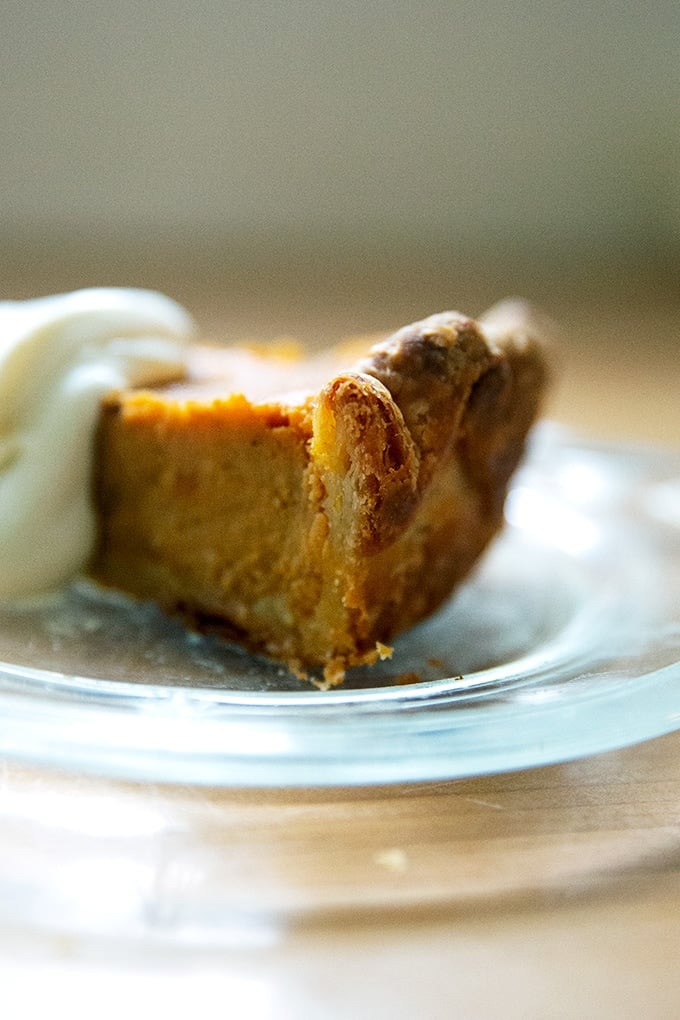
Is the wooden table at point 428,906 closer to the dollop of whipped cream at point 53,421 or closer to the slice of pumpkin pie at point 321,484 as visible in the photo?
the slice of pumpkin pie at point 321,484

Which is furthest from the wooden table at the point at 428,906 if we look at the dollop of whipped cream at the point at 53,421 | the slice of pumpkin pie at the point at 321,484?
the dollop of whipped cream at the point at 53,421

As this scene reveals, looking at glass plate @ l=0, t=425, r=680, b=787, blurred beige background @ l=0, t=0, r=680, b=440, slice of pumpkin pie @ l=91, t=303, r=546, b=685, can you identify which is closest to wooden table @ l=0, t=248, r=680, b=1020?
glass plate @ l=0, t=425, r=680, b=787

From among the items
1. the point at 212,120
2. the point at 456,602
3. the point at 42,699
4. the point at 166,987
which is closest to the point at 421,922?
the point at 166,987

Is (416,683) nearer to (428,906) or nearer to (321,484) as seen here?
(321,484)

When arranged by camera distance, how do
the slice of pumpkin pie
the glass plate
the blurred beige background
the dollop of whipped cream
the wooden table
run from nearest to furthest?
the wooden table, the glass plate, the slice of pumpkin pie, the dollop of whipped cream, the blurred beige background

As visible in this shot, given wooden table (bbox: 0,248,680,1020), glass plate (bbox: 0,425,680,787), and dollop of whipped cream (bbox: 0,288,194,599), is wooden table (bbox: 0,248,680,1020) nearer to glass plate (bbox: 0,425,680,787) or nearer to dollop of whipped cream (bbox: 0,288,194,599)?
glass plate (bbox: 0,425,680,787)

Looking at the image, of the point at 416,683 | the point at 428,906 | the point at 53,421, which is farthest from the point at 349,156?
the point at 428,906
